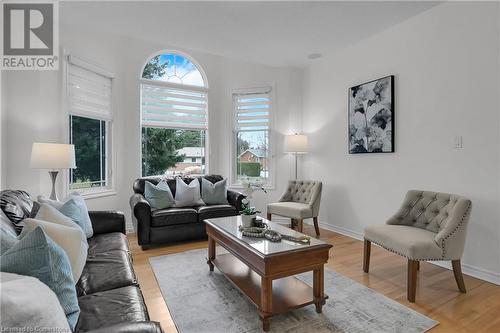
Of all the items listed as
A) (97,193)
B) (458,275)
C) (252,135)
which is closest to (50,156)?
(97,193)

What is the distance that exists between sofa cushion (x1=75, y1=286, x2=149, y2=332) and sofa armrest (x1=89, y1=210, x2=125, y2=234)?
1.25 metres

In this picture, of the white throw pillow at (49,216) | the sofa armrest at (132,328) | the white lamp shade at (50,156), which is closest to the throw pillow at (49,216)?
the white throw pillow at (49,216)

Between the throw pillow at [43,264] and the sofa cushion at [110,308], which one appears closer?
the throw pillow at [43,264]

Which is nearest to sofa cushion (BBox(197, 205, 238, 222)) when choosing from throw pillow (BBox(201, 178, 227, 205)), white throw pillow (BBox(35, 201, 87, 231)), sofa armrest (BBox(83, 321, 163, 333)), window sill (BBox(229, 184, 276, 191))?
throw pillow (BBox(201, 178, 227, 205))

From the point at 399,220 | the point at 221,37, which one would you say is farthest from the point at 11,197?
the point at 399,220

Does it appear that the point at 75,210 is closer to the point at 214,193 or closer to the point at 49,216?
the point at 49,216

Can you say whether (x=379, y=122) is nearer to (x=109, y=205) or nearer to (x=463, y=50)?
(x=463, y=50)

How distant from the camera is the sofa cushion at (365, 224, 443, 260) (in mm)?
2227

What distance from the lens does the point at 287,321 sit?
6.36 ft

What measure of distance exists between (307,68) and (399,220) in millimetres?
3149

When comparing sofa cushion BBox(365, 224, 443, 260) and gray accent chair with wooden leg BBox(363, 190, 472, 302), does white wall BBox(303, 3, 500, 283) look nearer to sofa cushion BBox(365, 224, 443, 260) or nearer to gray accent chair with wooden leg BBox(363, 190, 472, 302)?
gray accent chair with wooden leg BBox(363, 190, 472, 302)

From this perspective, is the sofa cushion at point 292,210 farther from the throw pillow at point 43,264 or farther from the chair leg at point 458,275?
the throw pillow at point 43,264

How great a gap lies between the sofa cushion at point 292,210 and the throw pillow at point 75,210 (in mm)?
2448

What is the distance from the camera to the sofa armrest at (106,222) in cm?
266
